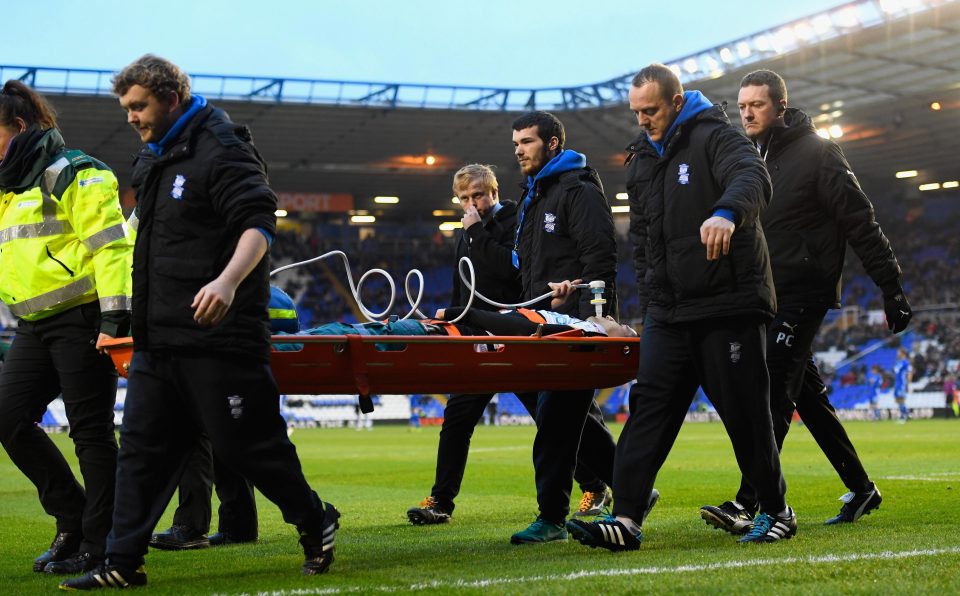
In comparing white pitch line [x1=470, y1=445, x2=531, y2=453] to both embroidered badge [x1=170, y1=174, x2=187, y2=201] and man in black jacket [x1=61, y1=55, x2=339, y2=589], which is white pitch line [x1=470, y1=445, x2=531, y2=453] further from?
embroidered badge [x1=170, y1=174, x2=187, y2=201]

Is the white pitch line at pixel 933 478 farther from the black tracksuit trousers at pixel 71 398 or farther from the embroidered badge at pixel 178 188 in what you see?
the embroidered badge at pixel 178 188

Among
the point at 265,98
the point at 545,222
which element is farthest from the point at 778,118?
the point at 265,98

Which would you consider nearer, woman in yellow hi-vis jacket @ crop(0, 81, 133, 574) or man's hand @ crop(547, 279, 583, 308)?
woman in yellow hi-vis jacket @ crop(0, 81, 133, 574)

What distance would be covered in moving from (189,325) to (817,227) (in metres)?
3.37

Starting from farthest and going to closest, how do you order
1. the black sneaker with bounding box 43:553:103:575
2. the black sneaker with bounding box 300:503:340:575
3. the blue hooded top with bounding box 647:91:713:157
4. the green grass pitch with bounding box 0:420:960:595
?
the blue hooded top with bounding box 647:91:713:157
the black sneaker with bounding box 43:553:103:575
the black sneaker with bounding box 300:503:340:575
the green grass pitch with bounding box 0:420:960:595

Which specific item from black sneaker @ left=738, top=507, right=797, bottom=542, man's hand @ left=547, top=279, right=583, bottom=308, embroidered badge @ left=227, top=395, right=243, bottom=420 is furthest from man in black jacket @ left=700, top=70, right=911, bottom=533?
embroidered badge @ left=227, top=395, right=243, bottom=420

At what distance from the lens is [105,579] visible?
14.1 ft

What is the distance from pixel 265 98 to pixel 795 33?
49.6 ft

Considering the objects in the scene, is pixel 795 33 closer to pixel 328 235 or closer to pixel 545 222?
pixel 328 235

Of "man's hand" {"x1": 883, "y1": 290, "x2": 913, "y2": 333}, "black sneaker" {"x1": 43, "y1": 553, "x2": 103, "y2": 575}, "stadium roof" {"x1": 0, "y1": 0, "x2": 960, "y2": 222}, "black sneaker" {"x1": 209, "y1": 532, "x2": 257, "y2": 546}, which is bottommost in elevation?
"black sneaker" {"x1": 209, "y1": 532, "x2": 257, "y2": 546}

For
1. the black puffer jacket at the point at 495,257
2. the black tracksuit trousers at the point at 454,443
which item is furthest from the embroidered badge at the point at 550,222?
the black tracksuit trousers at the point at 454,443

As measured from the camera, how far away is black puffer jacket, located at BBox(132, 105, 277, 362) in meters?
4.32

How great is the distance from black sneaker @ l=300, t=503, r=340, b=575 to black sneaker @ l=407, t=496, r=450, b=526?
95.9 inches

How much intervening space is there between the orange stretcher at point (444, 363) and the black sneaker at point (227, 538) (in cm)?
160
